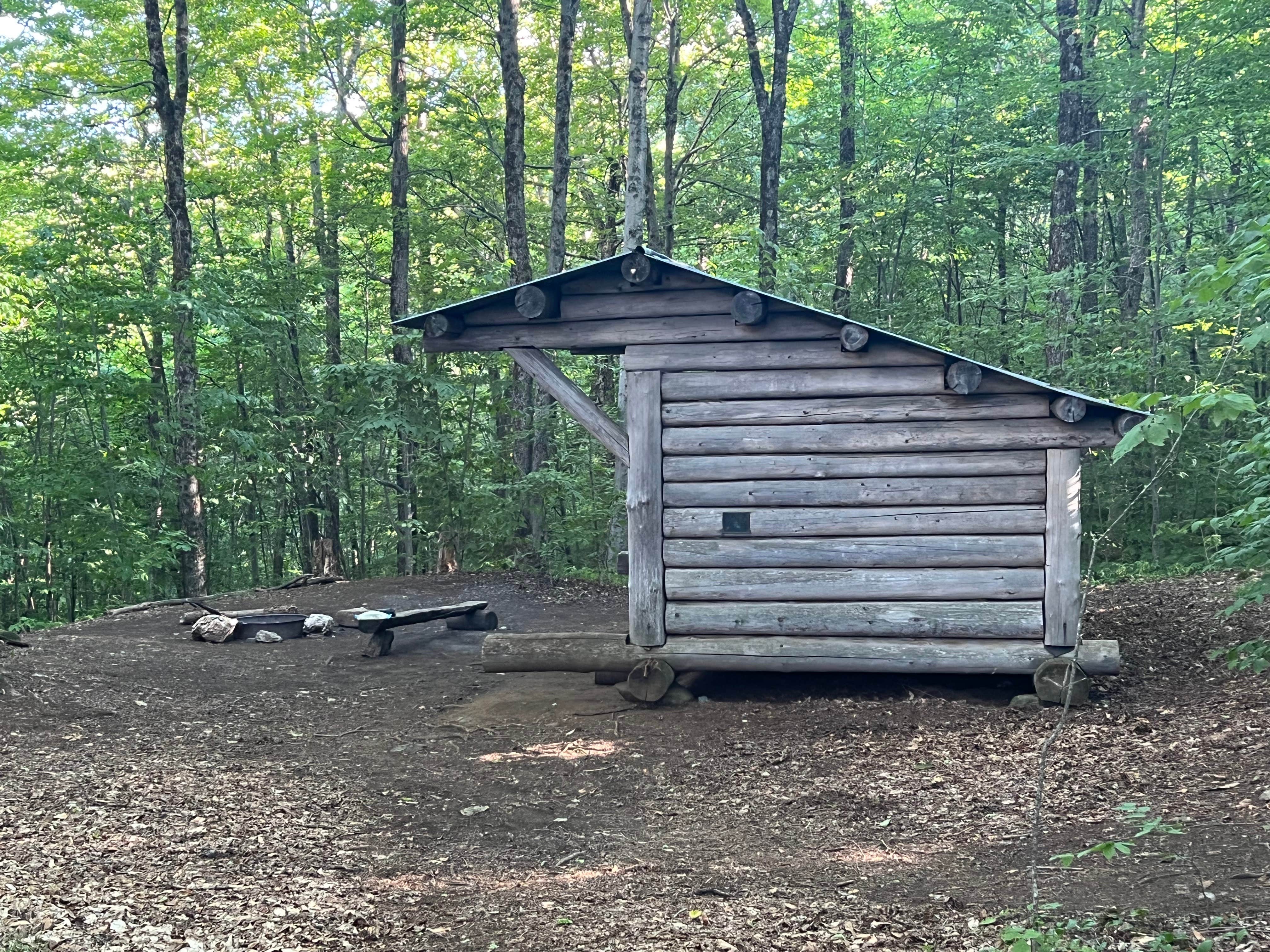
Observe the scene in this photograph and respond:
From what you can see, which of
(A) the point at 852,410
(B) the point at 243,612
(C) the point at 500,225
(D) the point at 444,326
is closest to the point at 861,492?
(A) the point at 852,410

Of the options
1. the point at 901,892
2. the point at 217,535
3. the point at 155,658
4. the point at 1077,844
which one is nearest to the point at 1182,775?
the point at 1077,844

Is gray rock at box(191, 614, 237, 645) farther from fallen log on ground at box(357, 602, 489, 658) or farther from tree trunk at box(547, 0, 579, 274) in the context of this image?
tree trunk at box(547, 0, 579, 274)

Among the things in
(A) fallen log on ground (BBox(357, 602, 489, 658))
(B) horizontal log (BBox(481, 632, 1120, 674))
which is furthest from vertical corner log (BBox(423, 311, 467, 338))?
(A) fallen log on ground (BBox(357, 602, 489, 658))

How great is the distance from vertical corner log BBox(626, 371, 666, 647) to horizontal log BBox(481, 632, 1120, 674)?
0.22m

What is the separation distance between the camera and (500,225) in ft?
75.9

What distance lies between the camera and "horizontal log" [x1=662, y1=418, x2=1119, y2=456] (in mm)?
7656

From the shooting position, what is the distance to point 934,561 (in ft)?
26.1

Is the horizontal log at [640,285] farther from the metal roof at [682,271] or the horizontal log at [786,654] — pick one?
the horizontal log at [786,654]

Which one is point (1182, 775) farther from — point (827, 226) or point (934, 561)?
point (827, 226)

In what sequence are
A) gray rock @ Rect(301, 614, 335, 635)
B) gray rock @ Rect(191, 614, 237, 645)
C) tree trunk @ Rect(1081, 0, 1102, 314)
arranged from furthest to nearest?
tree trunk @ Rect(1081, 0, 1102, 314) → gray rock @ Rect(301, 614, 335, 635) → gray rock @ Rect(191, 614, 237, 645)

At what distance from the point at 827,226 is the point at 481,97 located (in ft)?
25.8

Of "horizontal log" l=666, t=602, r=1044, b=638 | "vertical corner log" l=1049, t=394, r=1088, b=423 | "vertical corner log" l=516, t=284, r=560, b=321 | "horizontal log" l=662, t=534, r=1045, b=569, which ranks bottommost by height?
"horizontal log" l=666, t=602, r=1044, b=638

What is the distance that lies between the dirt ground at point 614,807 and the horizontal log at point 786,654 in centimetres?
31

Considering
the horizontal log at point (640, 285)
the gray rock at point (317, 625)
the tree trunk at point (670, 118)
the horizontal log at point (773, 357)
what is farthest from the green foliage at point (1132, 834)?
the tree trunk at point (670, 118)
